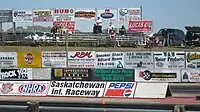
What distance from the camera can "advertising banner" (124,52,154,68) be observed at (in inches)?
866

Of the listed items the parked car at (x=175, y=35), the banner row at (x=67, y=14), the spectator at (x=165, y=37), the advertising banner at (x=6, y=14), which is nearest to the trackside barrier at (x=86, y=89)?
the spectator at (x=165, y=37)

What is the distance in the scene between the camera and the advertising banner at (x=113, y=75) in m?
19.5

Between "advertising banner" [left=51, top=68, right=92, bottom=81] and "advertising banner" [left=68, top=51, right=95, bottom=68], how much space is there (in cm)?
253

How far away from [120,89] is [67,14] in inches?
955

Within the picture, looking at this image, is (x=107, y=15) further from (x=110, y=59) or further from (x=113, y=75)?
(x=113, y=75)

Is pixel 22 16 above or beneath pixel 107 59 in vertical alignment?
above

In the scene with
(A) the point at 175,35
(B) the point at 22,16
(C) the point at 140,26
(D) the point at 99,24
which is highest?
(B) the point at 22,16

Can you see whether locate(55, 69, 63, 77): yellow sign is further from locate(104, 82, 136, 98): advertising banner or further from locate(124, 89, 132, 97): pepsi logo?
locate(124, 89, 132, 97): pepsi logo

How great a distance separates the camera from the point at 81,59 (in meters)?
22.4

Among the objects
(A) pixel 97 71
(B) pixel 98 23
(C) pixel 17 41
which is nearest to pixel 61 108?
(A) pixel 97 71

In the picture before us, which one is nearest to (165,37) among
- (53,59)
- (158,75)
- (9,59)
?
(53,59)

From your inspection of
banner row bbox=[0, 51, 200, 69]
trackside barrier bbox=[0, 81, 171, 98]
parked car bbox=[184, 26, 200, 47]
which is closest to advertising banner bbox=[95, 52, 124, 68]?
banner row bbox=[0, 51, 200, 69]

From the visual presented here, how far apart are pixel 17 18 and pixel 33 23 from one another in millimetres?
1542

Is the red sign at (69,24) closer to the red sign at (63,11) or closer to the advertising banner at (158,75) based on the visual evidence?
the red sign at (63,11)
